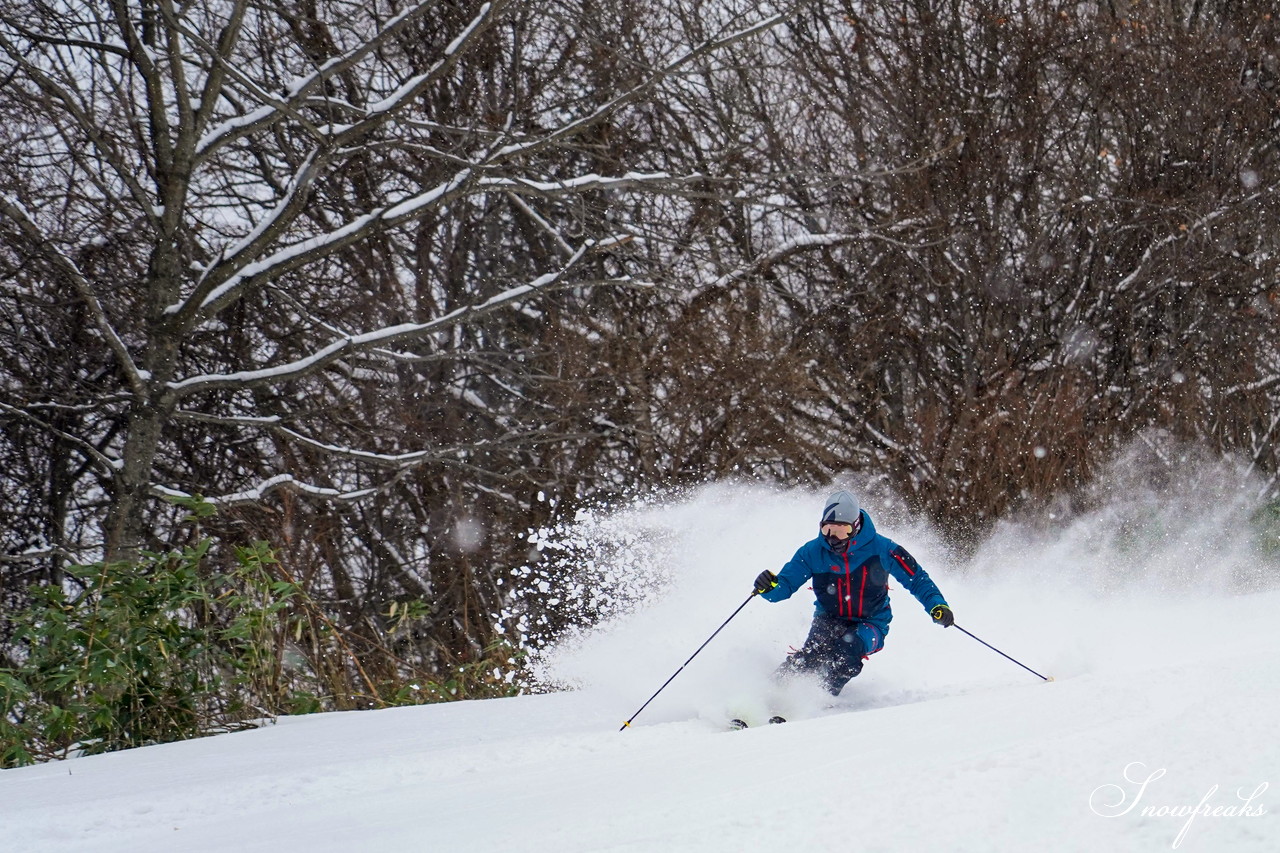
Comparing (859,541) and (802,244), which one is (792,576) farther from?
(802,244)

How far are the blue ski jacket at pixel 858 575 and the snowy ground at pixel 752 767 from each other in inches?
18.3

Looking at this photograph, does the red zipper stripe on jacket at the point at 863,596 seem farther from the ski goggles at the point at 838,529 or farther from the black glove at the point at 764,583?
the black glove at the point at 764,583

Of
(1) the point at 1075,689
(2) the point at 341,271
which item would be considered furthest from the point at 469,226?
(1) the point at 1075,689

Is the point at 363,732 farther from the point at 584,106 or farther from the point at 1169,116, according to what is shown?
the point at 1169,116

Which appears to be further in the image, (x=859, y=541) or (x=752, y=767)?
(x=859, y=541)

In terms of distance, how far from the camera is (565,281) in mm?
9062

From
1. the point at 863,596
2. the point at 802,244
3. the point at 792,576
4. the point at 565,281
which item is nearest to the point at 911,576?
the point at 863,596

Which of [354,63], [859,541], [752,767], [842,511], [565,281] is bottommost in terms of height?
[752,767]

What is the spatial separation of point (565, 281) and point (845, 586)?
12.1ft

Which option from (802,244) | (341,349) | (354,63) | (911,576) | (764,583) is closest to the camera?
(764,583)

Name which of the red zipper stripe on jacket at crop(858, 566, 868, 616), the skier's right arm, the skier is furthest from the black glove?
the red zipper stripe on jacket at crop(858, 566, 868, 616)

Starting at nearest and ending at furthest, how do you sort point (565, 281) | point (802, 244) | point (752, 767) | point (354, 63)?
point (752, 767) → point (354, 63) → point (565, 281) → point (802, 244)

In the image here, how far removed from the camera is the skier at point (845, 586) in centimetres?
629

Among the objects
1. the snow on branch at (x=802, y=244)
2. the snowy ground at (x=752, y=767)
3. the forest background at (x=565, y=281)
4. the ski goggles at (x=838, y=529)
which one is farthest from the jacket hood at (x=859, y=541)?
the snow on branch at (x=802, y=244)
